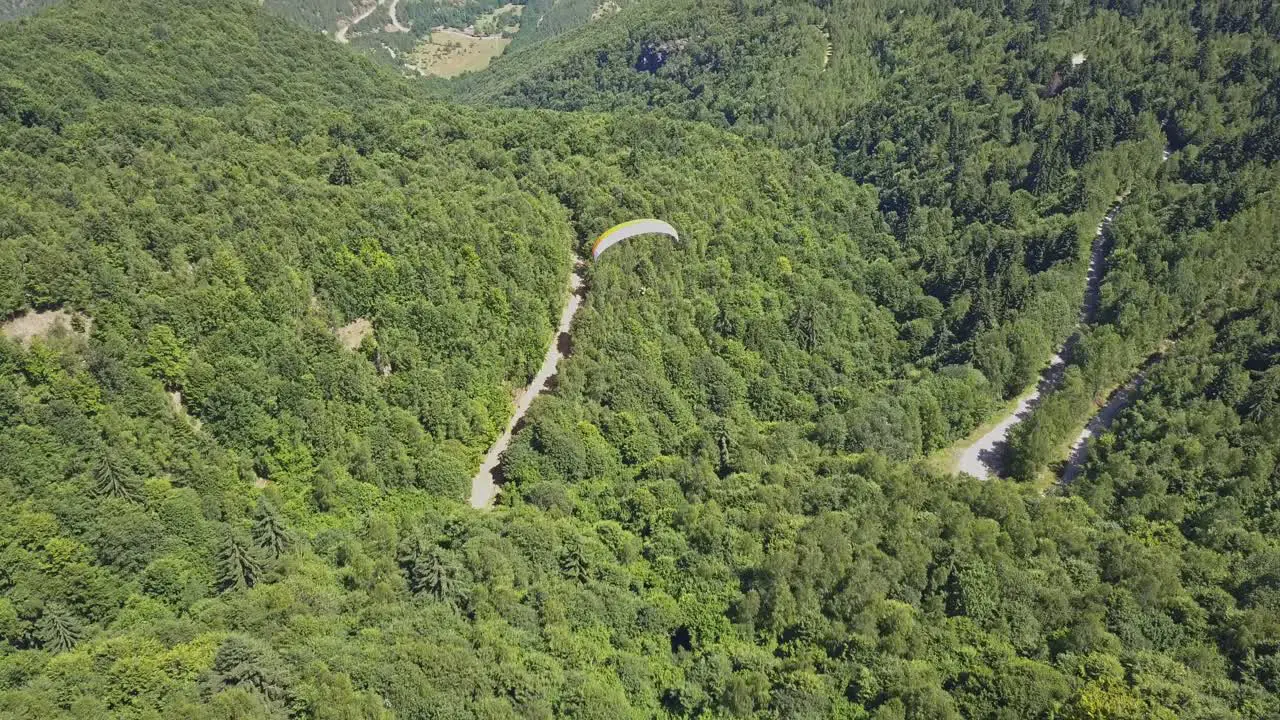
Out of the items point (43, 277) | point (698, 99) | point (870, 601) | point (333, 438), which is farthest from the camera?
point (698, 99)

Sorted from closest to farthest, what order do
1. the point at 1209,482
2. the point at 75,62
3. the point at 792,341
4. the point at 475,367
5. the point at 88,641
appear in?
the point at 88,641
the point at 1209,482
the point at 475,367
the point at 792,341
the point at 75,62

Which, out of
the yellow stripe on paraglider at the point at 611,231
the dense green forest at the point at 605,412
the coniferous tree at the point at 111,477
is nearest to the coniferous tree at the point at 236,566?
the dense green forest at the point at 605,412

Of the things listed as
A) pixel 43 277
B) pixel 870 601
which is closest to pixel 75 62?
pixel 43 277

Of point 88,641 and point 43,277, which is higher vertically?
point 43,277

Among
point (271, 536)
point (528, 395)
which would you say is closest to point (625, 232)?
point (528, 395)

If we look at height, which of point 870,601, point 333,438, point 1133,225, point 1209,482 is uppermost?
point 1133,225

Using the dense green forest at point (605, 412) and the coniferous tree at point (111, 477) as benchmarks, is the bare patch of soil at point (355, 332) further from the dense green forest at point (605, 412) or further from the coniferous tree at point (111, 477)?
the coniferous tree at point (111, 477)

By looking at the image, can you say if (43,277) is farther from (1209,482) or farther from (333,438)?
(1209,482)

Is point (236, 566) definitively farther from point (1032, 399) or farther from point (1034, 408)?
point (1032, 399)
